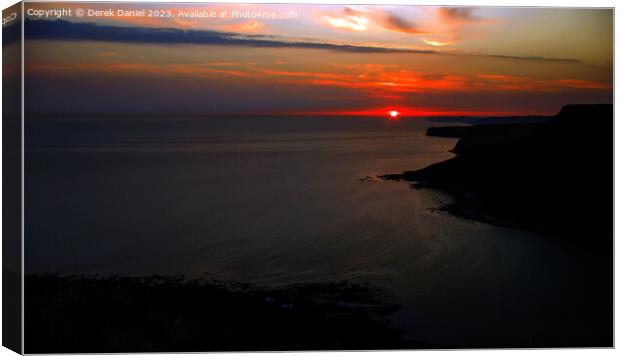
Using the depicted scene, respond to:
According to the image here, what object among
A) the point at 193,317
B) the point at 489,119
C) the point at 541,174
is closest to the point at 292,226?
the point at 193,317

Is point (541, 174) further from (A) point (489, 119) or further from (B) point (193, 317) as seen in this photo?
(B) point (193, 317)

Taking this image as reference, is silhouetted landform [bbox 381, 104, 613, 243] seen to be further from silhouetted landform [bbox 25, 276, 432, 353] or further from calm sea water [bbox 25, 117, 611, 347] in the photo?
silhouetted landform [bbox 25, 276, 432, 353]

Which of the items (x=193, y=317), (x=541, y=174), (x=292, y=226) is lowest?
(x=193, y=317)

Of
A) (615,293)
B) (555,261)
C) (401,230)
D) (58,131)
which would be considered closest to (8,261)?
(58,131)

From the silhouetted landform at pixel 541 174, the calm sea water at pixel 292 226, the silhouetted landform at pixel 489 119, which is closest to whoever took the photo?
the calm sea water at pixel 292 226

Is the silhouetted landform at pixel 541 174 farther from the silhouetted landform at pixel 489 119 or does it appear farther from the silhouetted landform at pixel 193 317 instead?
the silhouetted landform at pixel 193 317

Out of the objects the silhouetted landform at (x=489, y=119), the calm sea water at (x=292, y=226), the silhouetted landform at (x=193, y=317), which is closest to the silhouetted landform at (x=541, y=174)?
the silhouetted landform at (x=489, y=119)
